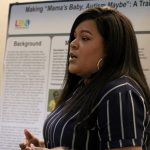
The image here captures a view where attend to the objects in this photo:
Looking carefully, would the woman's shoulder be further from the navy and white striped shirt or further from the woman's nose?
the woman's nose

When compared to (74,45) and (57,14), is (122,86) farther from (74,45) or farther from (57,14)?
(57,14)

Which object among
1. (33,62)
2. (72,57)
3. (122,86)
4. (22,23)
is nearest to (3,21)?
(22,23)

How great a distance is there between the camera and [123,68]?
1.05 meters

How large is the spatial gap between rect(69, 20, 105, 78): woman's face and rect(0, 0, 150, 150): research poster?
68 cm

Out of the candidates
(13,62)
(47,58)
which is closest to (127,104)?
(47,58)

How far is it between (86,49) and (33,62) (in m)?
0.88

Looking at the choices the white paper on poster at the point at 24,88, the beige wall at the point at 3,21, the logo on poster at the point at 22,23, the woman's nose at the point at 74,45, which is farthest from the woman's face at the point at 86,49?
the beige wall at the point at 3,21

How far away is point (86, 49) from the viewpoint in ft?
3.74

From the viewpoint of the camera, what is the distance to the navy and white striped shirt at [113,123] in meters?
0.93

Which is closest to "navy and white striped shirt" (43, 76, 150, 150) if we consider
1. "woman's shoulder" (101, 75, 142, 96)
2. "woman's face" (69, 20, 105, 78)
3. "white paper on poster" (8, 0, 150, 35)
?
"woman's shoulder" (101, 75, 142, 96)

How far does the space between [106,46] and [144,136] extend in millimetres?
314

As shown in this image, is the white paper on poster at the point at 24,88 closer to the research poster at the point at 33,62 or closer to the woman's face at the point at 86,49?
the research poster at the point at 33,62

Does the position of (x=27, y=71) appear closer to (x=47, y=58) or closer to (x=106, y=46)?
(x=47, y=58)

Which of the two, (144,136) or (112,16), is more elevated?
(112,16)
